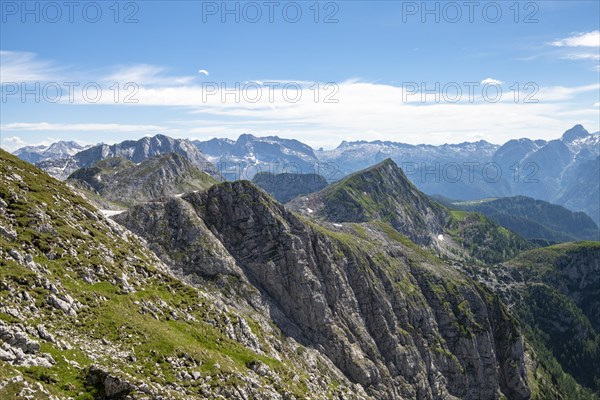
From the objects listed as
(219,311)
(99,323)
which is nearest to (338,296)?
(219,311)

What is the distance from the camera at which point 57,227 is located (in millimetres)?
80938

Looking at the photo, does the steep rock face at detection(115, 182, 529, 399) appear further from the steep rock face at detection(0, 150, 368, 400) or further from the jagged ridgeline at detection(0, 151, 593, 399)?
the steep rock face at detection(0, 150, 368, 400)

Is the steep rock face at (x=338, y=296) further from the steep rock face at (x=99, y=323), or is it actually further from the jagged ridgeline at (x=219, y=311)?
the steep rock face at (x=99, y=323)

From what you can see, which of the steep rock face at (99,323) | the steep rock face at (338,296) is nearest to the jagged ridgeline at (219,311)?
the steep rock face at (99,323)

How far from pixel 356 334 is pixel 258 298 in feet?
118

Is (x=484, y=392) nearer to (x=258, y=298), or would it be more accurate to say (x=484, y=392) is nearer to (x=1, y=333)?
(x=258, y=298)

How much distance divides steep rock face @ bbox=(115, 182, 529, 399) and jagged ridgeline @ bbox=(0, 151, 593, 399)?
1.48 feet

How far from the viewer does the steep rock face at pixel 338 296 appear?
444 feet

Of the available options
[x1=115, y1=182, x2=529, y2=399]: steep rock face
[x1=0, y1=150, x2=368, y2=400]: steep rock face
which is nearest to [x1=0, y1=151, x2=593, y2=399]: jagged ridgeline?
[x1=0, y1=150, x2=368, y2=400]: steep rock face

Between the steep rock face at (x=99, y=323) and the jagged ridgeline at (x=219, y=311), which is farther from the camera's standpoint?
the jagged ridgeline at (x=219, y=311)

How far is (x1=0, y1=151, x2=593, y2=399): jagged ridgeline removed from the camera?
5697 centimetres

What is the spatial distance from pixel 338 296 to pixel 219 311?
6656cm

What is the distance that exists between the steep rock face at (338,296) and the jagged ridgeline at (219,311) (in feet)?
1.48

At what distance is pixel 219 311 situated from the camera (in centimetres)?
9256
